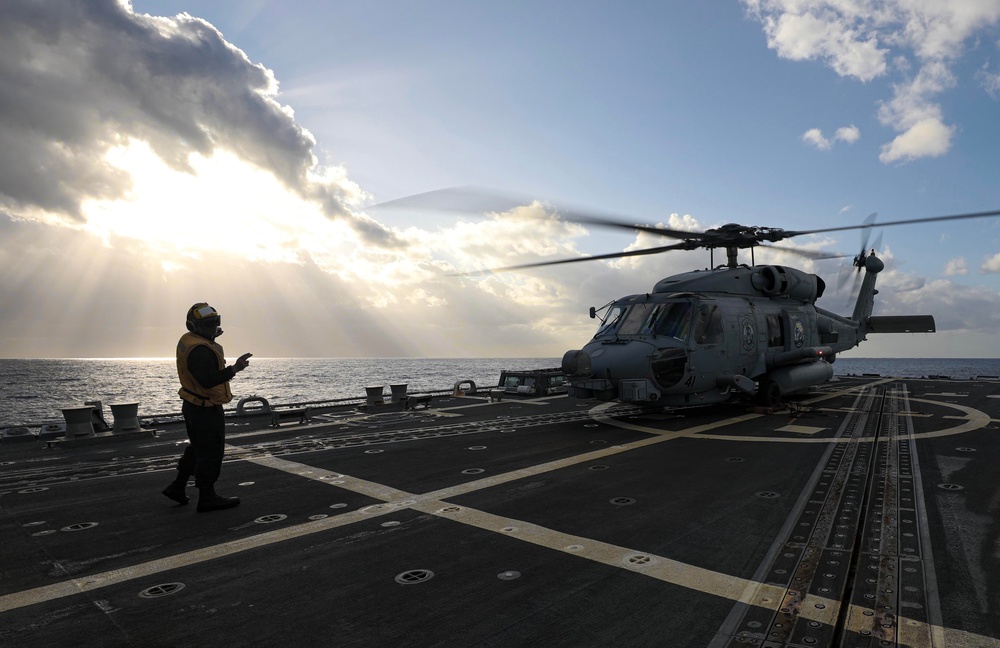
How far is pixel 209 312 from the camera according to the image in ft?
20.1

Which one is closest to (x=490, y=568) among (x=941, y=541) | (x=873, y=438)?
(x=941, y=541)

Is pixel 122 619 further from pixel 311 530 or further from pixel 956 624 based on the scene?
pixel 956 624

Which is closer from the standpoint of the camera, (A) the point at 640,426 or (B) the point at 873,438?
(B) the point at 873,438

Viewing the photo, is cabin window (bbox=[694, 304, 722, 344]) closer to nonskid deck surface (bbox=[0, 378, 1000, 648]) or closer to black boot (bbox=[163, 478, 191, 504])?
nonskid deck surface (bbox=[0, 378, 1000, 648])

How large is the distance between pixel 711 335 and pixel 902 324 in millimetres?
15064

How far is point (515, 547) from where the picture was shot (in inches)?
189

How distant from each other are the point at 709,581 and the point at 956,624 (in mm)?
1540

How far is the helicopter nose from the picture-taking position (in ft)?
40.1

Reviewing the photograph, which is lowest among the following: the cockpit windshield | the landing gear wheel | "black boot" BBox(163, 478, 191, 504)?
"black boot" BBox(163, 478, 191, 504)

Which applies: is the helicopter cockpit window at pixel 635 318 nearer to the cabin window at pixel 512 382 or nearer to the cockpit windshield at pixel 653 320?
the cockpit windshield at pixel 653 320

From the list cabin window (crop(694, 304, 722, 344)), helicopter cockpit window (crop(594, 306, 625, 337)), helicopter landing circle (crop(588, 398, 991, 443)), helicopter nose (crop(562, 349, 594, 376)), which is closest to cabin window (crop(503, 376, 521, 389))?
helicopter landing circle (crop(588, 398, 991, 443))

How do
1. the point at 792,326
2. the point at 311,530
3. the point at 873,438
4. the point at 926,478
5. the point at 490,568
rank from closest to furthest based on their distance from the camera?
the point at 490,568
the point at 311,530
the point at 926,478
the point at 873,438
the point at 792,326

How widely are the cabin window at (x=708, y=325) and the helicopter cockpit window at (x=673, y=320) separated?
321 mm

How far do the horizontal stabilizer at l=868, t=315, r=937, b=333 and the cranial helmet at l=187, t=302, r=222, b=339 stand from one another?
25.7 m
